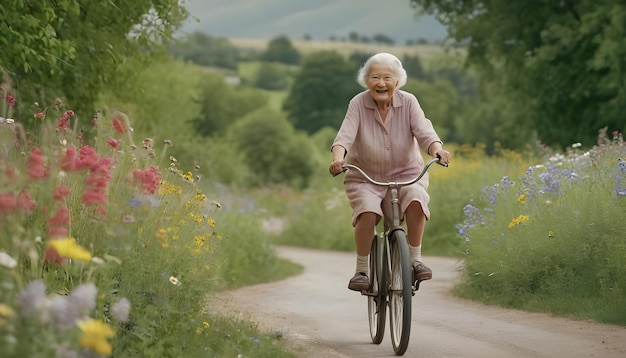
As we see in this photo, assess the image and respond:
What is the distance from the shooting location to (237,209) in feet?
70.1

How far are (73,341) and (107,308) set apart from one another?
2.13 metres

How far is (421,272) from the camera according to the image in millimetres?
8727

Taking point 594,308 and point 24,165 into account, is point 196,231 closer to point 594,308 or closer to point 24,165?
point 24,165

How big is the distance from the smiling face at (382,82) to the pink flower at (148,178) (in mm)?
2102

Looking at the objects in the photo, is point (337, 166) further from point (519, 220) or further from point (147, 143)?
point (519, 220)

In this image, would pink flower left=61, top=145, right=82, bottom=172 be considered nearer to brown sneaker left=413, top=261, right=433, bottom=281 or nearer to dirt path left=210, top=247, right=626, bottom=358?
dirt path left=210, top=247, right=626, bottom=358

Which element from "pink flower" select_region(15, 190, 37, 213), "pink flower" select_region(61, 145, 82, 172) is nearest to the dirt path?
"pink flower" select_region(61, 145, 82, 172)

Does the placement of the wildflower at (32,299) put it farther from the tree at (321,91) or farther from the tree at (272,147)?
the tree at (321,91)

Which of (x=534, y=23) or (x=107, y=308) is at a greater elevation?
(x=534, y=23)

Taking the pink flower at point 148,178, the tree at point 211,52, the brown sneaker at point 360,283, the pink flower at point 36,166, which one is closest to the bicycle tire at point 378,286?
the brown sneaker at point 360,283

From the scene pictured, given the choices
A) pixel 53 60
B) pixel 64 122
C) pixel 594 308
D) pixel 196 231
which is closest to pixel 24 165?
pixel 64 122

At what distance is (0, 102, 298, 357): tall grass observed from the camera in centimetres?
521

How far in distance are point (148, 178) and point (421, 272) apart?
2.32 metres

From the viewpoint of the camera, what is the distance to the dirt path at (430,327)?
355 inches
